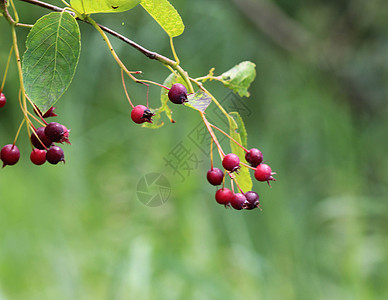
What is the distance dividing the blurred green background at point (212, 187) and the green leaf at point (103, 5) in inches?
44.2

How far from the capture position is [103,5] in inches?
21.9

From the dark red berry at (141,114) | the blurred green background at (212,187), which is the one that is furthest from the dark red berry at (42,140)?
the blurred green background at (212,187)

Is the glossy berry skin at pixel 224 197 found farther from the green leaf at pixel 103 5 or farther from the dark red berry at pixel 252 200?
the green leaf at pixel 103 5

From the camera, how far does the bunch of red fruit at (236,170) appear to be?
1.98ft

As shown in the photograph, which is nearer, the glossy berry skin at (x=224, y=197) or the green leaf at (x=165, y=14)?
the green leaf at (x=165, y=14)

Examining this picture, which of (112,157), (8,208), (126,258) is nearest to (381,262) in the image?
(126,258)

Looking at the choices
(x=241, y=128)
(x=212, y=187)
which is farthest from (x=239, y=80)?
(x=212, y=187)

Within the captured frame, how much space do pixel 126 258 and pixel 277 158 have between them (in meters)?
1.01

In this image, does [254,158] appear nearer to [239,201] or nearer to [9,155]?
[239,201]

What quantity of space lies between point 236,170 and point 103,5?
241mm

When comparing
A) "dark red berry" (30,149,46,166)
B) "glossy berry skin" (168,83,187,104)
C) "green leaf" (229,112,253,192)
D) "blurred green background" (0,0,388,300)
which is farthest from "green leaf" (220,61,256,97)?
"blurred green background" (0,0,388,300)

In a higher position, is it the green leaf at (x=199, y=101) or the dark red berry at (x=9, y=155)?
the green leaf at (x=199, y=101)

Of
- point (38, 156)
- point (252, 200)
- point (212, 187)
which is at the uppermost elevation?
point (252, 200)

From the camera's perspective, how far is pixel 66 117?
2326 mm
